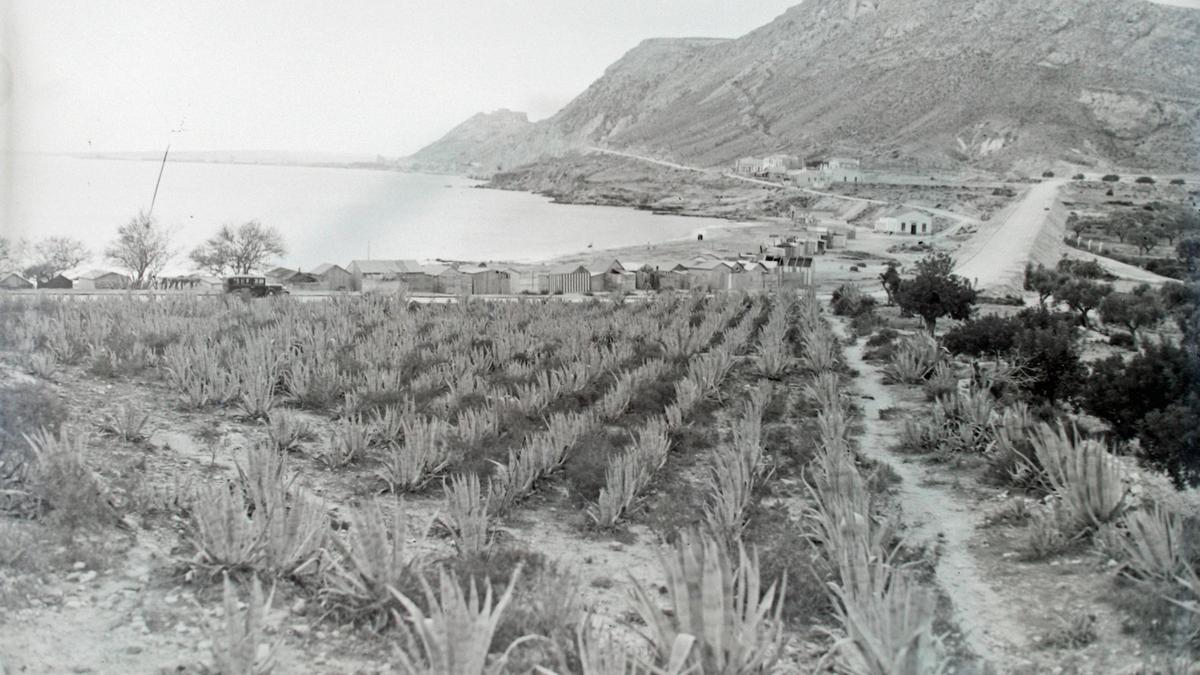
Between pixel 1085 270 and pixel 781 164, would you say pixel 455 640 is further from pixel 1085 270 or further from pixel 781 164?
pixel 781 164

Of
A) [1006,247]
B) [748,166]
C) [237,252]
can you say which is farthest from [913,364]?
[748,166]

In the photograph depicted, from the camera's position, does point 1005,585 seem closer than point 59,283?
Yes

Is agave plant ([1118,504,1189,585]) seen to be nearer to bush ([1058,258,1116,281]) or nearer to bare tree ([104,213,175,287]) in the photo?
bush ([1058,258,1116,281])

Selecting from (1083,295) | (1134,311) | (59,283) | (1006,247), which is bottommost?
(59,283)

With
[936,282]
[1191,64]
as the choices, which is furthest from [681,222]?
[936,282]

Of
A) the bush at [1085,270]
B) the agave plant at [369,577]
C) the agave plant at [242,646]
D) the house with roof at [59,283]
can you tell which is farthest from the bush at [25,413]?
the bush at [1085,270]

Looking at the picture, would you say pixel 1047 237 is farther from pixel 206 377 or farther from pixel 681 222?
pixel 681 222

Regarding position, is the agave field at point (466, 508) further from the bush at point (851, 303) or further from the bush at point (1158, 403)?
the bush at point (851, 303)
